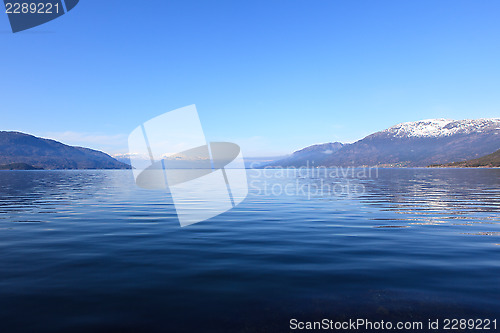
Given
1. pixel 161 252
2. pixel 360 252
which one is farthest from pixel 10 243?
pixel 360 252

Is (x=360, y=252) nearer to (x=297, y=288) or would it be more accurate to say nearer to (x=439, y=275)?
(x=439, y=275)

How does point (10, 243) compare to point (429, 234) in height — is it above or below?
above

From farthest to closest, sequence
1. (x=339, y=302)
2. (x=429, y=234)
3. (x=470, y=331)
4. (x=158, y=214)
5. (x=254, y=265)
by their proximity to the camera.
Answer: (x=158, y=214) < (x=429, y=234) < (x=254, y=265) < (x=339, y=302) < (x=470, y=331)

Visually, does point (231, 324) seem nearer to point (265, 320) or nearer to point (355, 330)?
point (265, 320)

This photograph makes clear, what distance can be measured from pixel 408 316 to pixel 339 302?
1.76 m

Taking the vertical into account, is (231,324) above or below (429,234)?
above

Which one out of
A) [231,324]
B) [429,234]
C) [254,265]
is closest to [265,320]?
[231,324]

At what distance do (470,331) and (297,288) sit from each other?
4.52 meters

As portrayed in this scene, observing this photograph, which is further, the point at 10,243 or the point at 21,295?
the point at 10,243

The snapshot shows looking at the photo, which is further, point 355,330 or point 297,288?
point 297,288

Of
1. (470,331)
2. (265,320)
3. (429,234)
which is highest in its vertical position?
(265,320)

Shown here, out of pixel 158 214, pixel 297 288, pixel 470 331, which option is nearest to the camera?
pixel 470 331

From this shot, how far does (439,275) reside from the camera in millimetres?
10719

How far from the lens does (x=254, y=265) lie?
11.9 meters
